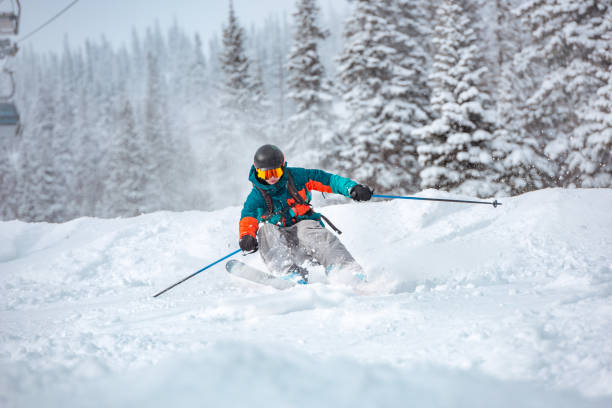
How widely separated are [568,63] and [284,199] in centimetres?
1337

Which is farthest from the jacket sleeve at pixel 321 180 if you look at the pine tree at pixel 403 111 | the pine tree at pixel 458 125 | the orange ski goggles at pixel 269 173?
the pine tree at pixel 403 111

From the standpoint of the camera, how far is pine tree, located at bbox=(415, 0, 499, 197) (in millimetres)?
12688

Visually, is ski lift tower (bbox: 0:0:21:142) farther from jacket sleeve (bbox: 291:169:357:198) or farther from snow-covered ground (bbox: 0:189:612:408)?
jacket sleeve (bbox: 291:169:357:198)

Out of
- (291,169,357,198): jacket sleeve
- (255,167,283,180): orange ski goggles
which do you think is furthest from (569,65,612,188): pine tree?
(255,167,283,180): orange ski goggles

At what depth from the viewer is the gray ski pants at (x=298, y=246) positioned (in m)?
3.87

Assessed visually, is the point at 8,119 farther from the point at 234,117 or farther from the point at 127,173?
the point at 127,173

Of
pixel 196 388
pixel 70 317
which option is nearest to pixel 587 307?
pixel 196 388

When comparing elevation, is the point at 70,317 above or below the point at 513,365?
below

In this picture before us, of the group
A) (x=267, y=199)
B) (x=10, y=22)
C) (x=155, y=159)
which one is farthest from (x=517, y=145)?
(x=155, y=159)

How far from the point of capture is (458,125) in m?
13.1

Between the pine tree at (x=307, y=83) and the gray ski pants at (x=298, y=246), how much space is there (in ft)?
44.4

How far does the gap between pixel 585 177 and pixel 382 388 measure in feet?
43.4

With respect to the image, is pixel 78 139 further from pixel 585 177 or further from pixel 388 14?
pixel 585 177

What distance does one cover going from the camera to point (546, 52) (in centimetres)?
1321
